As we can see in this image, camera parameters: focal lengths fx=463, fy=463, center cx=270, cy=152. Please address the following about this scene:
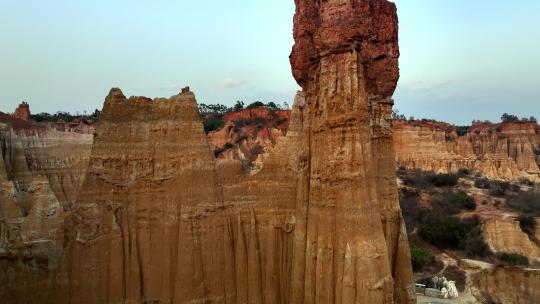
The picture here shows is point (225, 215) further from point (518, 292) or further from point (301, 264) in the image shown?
point (518, 292)

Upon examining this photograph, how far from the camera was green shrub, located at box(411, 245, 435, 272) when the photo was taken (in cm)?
2967

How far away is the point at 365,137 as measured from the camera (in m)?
11.1

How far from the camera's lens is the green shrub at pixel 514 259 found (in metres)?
31.1

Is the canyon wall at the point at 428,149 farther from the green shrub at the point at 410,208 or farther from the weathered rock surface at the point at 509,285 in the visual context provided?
the weathered rock surface at the point at 509,285

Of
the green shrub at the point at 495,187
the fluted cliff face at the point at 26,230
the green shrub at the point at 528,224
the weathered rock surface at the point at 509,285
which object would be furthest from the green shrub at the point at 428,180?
the fluted cliff face at the point at 26,230

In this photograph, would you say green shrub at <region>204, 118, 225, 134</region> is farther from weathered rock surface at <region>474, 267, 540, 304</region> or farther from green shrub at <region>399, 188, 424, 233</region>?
weathered rock surface at <region>474, 267, 540, 304</region>

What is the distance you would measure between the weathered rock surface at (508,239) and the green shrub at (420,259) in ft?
21.0

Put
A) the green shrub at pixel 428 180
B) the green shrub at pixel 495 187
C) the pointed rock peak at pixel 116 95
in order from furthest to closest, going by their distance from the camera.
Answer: the green shrub at pixel 428 180 < the green shrub at pixel 495 187 < the pointed rock peak at pixel 116 95

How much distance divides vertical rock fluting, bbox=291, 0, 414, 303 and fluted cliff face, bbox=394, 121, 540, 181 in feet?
174

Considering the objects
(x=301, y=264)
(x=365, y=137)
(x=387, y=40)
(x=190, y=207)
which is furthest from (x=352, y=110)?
(x=190, y=207)

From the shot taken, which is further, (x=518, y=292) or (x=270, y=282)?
(x=518, y=292)

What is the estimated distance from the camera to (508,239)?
34375 mm

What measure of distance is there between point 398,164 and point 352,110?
180ft

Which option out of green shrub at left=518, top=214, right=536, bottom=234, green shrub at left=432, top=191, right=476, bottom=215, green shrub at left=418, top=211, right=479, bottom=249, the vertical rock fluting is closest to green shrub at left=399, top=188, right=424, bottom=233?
green shrub at left=418, top=211, right=479, bottom=249
